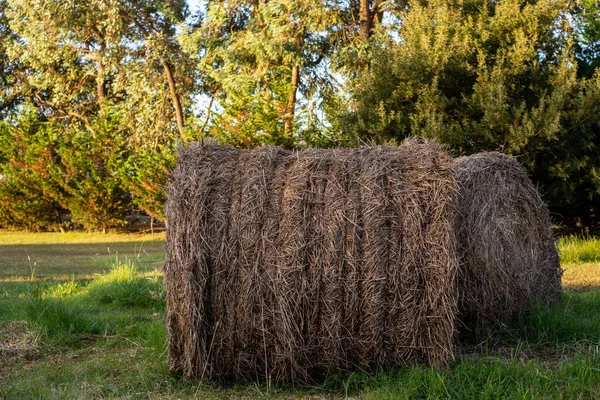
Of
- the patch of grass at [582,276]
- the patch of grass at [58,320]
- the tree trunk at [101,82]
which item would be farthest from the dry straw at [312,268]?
the tree trunk at [101,82]

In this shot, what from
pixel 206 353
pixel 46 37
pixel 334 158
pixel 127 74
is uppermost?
pixel 46 37

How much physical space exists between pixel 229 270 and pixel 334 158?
1.19 m

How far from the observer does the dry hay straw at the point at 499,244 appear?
5879 mm

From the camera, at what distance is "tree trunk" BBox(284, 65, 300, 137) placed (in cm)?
1844

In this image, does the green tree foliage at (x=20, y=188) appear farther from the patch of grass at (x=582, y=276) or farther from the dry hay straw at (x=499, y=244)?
the dry hay straw at (x=499, y=244)

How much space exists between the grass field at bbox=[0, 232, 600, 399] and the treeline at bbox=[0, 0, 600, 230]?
3.71 m

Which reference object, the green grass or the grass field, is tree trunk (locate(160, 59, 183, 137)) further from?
the grass field

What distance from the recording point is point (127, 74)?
22.9m

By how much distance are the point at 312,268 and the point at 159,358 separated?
157 cm

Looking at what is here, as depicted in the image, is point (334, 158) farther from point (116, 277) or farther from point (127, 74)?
point (127, 74)

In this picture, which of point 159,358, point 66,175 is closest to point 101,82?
point 66,175

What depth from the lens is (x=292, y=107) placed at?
19203mm

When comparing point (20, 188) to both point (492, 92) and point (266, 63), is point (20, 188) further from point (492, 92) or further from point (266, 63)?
point (492, 92)

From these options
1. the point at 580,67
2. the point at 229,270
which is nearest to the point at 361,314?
the point at 229,270
